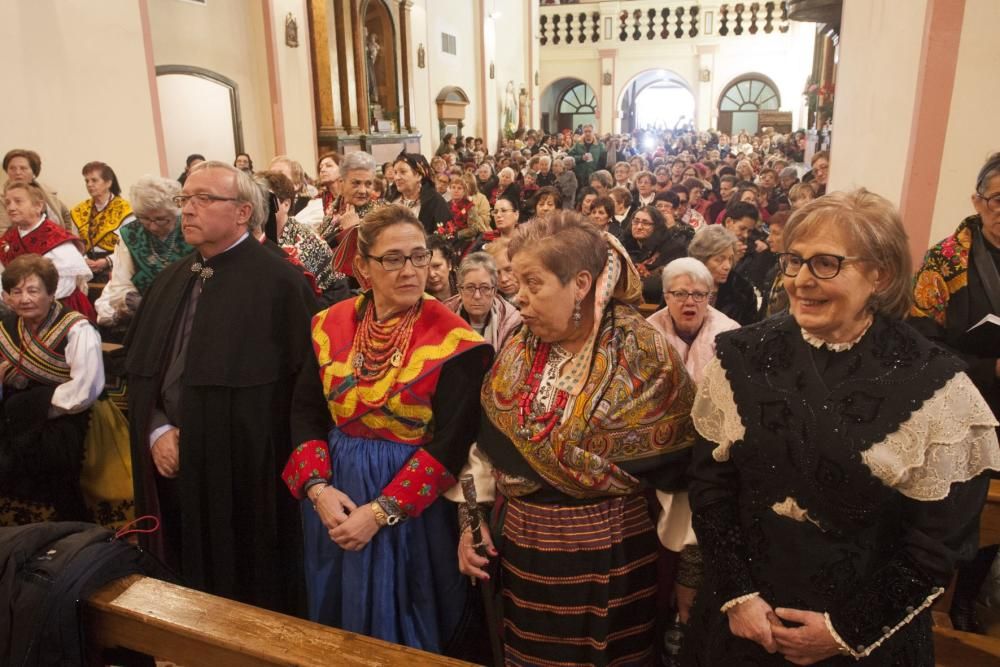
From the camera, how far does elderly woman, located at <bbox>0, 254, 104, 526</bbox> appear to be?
303 centimetres

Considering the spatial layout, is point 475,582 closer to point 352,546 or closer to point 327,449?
point 352,546

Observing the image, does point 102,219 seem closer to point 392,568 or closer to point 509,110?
point 392,568

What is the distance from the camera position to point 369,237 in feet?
6.88

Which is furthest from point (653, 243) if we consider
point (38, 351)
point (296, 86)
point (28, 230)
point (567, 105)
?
point (567, 105)

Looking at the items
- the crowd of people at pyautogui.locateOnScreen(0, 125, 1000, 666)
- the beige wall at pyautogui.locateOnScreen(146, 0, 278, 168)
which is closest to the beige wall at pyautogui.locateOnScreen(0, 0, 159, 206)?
the beige wall at pyautogui.locateOnScreen(146, 0, 278, 168)

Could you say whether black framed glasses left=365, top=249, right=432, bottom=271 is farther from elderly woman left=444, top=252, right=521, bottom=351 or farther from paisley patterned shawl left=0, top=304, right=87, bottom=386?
paisley patterned shawl left=0, top=304, right=87, bottom=386

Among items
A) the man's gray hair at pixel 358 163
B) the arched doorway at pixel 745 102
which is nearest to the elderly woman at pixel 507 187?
the man's gray hair at pixel 358 163

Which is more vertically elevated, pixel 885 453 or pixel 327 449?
pixel 885 453

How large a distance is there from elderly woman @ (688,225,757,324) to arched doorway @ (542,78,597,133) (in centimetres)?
2627

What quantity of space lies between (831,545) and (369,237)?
1388 mm

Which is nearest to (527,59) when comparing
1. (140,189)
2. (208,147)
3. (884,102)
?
(208,147)

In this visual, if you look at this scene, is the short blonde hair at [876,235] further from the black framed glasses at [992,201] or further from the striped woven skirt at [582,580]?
the black framed glasses at [992,201]

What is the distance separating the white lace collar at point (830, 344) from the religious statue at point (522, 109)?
2223cm

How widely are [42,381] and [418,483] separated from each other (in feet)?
6.55
